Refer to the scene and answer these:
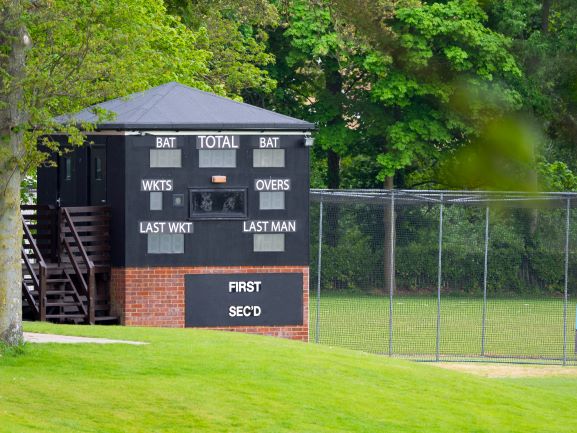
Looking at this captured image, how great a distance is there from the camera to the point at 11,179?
14.1 m

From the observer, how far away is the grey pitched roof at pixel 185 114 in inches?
787

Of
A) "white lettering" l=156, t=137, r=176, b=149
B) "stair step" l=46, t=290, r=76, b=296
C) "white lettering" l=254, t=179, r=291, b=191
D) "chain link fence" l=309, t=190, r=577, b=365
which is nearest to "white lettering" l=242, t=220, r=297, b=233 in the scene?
"white lettering" l=254, t=179, r=291, b=191

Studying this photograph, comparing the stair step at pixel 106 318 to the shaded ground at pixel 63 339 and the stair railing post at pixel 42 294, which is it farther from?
the shaded ground at pixel 63 339

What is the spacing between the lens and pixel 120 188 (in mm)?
20078

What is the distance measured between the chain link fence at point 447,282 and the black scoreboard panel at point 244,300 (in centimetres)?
466

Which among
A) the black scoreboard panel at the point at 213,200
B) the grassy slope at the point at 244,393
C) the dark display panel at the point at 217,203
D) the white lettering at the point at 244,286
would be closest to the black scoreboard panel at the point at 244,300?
the white lettering at the point at 244,286

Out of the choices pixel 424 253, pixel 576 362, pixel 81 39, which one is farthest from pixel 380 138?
pixel 81 39

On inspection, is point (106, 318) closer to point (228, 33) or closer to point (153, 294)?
point (153, 294)

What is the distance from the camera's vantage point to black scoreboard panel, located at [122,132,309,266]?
65.7 feet

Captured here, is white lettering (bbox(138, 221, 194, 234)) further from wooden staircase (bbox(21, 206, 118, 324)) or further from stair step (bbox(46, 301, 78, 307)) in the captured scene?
stair step (bbox(46, 301, 78, 307))

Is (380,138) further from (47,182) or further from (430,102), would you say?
(47,182)

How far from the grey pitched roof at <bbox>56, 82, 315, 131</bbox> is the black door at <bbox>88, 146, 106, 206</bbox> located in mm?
537

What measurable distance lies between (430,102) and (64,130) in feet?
93.6

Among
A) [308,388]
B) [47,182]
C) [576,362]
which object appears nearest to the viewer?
[308,388]
